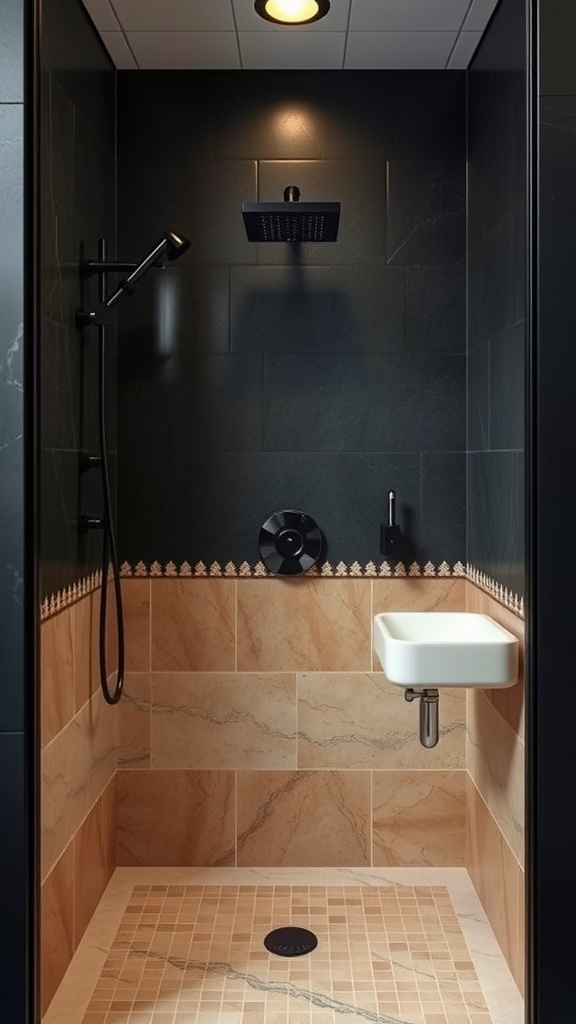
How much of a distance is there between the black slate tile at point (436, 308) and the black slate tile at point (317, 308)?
0.11ft

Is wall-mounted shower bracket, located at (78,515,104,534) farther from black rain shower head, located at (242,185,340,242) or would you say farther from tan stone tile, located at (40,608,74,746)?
black rain shower head, located at (242,185,340,242)

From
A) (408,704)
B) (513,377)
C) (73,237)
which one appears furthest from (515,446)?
(73,237)

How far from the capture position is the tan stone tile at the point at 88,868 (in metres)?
2.46

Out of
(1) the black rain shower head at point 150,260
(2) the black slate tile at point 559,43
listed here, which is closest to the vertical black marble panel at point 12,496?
(1) the black rain shower head at point 150,260

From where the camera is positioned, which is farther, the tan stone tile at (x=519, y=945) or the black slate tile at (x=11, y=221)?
the tan stone tile at (x=519, y=945)

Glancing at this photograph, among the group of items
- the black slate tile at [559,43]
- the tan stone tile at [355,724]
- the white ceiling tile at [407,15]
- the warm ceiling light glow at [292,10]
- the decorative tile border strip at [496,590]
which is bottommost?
the tan stone tile at [355,724]

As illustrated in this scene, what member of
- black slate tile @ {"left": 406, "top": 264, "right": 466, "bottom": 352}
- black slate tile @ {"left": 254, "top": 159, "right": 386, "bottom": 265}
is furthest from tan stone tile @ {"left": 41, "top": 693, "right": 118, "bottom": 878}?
black slate tile @ {"left": 254, "top": 159, "right": 386, "bottom": 265}

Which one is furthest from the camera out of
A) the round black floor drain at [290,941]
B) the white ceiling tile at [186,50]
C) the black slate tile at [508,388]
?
the white ceiling tile at [186,50]

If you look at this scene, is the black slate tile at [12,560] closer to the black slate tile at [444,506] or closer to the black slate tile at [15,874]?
the black slate tile at [15,874]

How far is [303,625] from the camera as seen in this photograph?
117 inches

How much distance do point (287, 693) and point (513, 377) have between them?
1.22 metres

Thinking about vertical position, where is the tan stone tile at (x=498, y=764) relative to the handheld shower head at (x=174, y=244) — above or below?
below

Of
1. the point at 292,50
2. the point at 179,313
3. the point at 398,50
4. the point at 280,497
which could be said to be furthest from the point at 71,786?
the point at 398,50

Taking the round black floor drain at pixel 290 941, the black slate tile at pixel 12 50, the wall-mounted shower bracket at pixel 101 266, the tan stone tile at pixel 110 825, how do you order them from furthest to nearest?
1. the tan stone tile at pixel 110 825
2. the wall-mounted shower bracket at pixel 101 266
3. the round black floor drain at pixel 290 941
4. the black slate tile at pixel 12 50
